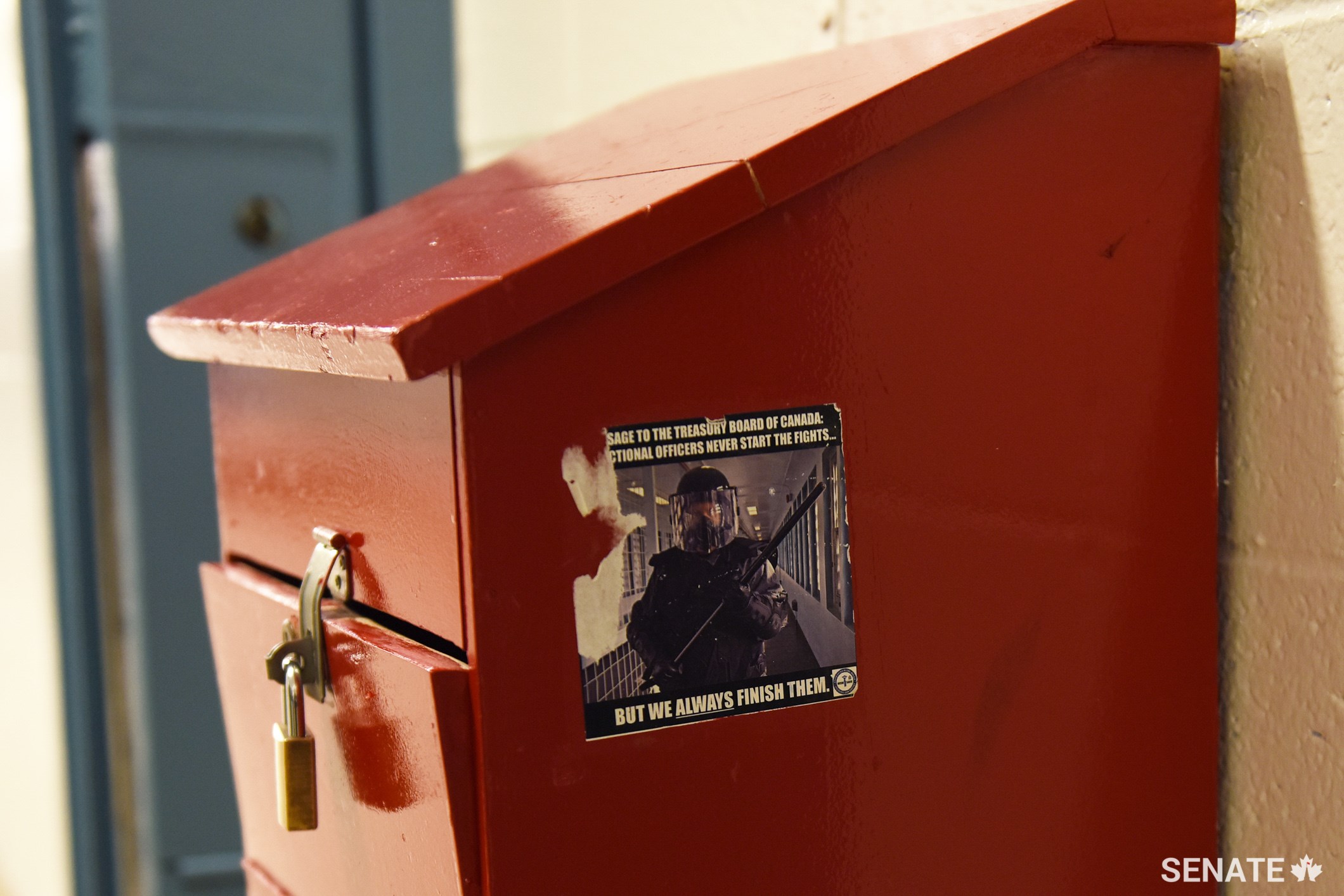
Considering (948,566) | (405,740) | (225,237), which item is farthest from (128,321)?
(948,566)

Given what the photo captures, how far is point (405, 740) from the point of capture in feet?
2.54

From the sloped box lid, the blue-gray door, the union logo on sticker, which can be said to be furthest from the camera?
the blue-gray door

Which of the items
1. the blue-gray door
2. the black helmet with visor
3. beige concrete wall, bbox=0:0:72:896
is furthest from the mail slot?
beige concrete wall, bbox=0:0:72:896

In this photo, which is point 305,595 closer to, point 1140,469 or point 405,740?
point 405,740

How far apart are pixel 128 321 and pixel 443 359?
158 cm

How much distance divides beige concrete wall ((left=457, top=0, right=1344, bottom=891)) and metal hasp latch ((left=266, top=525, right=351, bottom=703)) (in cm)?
67

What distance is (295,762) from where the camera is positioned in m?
0.88

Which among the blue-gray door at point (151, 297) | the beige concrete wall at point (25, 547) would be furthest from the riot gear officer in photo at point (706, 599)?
the beige concrete wall at point (25, 547)

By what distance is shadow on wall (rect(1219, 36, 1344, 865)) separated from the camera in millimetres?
882

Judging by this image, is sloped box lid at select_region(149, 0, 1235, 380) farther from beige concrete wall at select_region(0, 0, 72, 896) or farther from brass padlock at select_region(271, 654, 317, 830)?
beige concrete wall at select_region(0, 0, 72, 896)

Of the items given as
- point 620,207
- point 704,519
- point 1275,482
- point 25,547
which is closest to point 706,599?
point 704,519

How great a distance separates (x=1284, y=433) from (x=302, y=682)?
73 centimetres

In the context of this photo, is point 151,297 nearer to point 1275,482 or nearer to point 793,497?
point 793,497

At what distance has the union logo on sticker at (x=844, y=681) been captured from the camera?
31.7 inches
